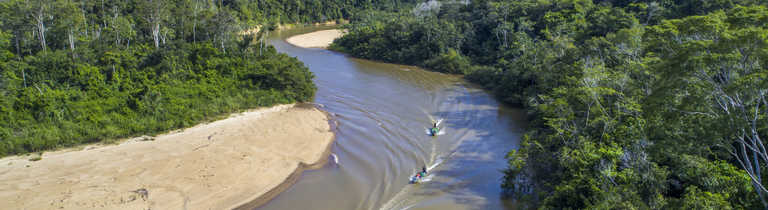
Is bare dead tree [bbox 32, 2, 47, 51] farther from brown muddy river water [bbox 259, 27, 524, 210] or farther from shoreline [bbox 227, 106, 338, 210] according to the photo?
shoreline [bbox 227, 106, 338, 210]

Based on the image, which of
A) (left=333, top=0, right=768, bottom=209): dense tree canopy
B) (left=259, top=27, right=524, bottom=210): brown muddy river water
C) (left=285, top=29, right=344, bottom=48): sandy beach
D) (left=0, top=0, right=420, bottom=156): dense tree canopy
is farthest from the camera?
(left=285, top=29, right=344, bottom=48): sandy beach

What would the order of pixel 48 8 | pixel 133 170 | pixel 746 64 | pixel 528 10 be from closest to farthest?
pixel 746 64, pixel 133 170, pixel 48 8, pixel 528 10

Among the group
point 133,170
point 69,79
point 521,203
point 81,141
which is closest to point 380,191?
point 521,203

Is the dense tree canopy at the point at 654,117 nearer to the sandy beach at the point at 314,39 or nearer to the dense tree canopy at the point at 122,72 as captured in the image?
the dense tree canopy at the point at 122,72

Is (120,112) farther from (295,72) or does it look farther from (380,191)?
(380,191)

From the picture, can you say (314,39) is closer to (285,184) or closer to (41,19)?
(41,19)

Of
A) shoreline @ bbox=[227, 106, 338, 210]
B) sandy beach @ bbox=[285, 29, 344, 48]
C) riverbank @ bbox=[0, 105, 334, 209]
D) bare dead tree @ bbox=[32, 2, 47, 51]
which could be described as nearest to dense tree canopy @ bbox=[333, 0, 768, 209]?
shoreline @ bbox=[227, 106, 338, 210]

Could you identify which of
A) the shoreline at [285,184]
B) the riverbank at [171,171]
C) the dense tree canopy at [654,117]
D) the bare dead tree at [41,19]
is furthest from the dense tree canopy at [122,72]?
the dense tree canopy at [654,117]
